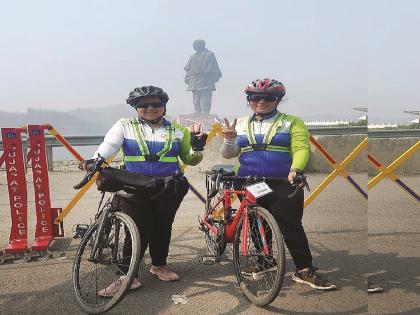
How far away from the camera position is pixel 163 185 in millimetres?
3227

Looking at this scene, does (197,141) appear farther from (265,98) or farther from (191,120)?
(265,98)

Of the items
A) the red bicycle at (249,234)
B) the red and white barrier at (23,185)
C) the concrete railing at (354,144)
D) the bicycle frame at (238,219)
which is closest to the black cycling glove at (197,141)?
the red bicycle at (249,234)

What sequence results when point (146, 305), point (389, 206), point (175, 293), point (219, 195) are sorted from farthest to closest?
point (389, 206), point (219, 195), point (175, 293), point (146, 305)

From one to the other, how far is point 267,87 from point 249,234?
1040mm

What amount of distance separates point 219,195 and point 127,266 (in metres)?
0.89

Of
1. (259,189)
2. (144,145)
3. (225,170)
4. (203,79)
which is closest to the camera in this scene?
(259,189)

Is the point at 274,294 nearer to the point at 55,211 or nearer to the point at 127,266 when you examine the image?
the point at 127,266

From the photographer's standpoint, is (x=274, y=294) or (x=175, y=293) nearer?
(x=274, y=294)

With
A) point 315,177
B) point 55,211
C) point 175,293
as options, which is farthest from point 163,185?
point 315,177

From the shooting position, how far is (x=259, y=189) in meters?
3.05

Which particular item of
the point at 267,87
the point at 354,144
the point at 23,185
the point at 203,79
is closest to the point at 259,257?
the point at 267,87

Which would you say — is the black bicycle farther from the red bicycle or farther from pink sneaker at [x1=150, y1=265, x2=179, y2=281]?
the red bicycle

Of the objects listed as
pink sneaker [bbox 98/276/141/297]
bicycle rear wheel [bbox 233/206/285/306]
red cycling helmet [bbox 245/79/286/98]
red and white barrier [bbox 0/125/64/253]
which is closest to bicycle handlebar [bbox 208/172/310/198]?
bicycle rear wheel [bbox 233/206/285/306]

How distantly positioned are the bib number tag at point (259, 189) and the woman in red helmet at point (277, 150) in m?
0.23
